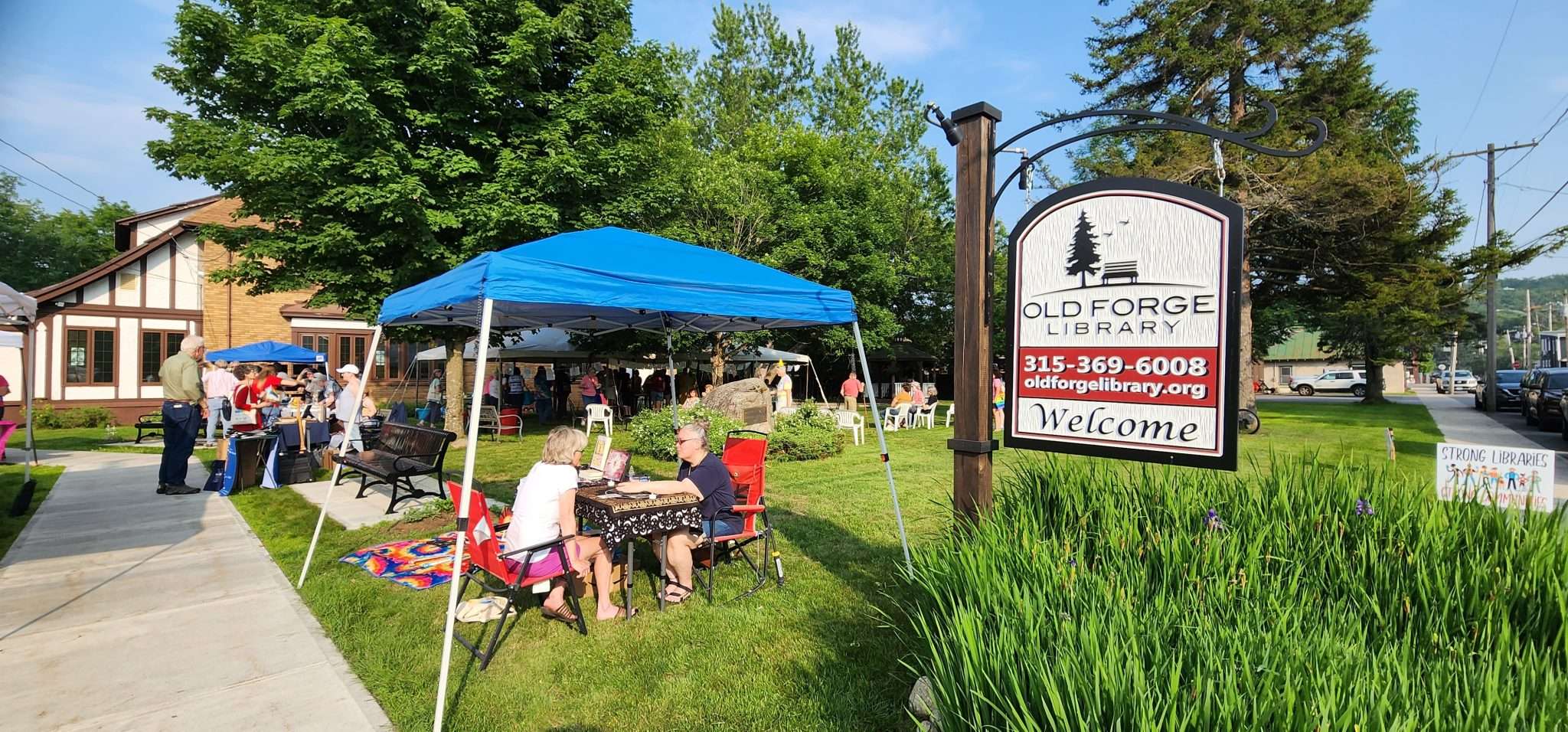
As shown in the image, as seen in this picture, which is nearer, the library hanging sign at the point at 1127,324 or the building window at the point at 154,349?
the library hanging sign at the point at 1127,324

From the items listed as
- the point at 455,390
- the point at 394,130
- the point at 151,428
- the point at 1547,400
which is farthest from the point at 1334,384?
the point at 151,428

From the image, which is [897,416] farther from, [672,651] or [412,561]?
[672,651]

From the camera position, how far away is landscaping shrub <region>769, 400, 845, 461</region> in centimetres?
1179

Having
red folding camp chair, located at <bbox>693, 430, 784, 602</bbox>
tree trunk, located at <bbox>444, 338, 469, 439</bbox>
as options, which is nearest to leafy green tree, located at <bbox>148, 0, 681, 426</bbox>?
tree trunk, located at <bbox>444, 338, 469, 439</bbox>

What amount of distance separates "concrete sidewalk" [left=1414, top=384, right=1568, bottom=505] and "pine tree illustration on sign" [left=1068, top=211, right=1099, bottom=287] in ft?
28.5

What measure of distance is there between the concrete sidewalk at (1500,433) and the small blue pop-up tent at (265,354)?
2363cm

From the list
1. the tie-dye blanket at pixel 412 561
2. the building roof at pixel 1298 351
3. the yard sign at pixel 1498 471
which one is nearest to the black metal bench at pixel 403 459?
the tie-dye blanket at pixel 412 561

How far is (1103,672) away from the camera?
1.95 metres

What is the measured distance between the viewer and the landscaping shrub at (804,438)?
11.8 meters

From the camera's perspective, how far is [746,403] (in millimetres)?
13984

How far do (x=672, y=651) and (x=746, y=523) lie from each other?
1381 millimetres

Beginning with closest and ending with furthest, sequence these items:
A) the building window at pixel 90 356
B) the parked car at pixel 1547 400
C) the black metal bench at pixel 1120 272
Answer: the black metal bench at pixel 1120 272
the parked car at pixel 1547 400
the building window at pixel 90 356

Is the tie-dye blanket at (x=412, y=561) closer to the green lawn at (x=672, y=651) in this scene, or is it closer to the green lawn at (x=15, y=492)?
the green lawn at (x=672, y=651)

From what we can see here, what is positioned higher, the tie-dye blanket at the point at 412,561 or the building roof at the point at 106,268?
the building roof at the point at 106,268
